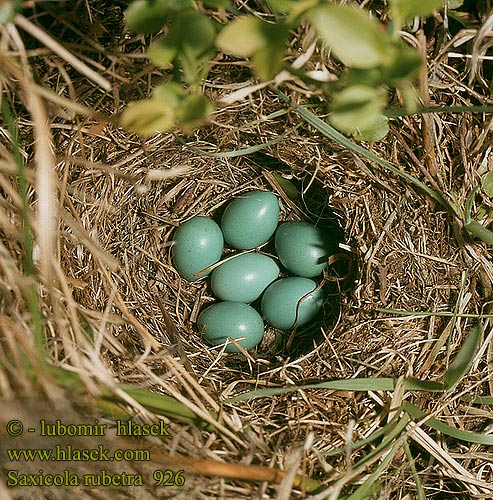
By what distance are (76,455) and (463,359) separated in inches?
22.8

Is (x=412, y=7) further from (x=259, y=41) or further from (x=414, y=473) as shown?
(x=414, y=473)

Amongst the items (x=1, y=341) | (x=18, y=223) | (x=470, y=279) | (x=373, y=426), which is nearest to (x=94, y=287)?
(x=18, y=223)

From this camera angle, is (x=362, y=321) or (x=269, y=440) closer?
(x=269, y=440)

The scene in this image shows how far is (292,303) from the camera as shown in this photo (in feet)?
4.10

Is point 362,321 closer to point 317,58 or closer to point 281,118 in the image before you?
→ point 281,118

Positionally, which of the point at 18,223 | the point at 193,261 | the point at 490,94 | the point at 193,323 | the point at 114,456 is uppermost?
the point at 490,94

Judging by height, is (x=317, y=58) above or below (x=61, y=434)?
above

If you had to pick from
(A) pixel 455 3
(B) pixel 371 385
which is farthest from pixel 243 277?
(A) pixel 455 3

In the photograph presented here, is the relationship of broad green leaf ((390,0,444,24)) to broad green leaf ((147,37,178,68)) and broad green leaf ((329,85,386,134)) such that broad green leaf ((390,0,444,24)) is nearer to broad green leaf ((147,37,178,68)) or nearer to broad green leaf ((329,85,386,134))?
broad green leaf ((329,85,386,134))

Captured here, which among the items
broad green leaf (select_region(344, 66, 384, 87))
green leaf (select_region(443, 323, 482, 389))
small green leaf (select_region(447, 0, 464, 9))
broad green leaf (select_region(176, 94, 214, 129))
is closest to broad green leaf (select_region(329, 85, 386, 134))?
broad green leaf (select_region(344, 66, 384, 87))

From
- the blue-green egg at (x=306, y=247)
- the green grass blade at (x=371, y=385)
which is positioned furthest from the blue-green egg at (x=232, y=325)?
the green grass blade at (x=371, y=385)

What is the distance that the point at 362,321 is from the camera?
112cm

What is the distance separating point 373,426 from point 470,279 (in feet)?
0.91

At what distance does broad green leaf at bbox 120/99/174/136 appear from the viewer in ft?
2.15
